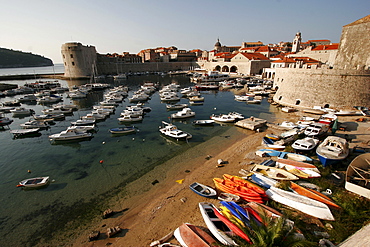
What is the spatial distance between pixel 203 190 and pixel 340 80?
3101 centimetres

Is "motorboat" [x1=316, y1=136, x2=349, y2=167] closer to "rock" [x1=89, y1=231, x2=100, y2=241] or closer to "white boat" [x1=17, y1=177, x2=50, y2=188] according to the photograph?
"rock" [x1=89, y1=231, x2=100, y2=241]

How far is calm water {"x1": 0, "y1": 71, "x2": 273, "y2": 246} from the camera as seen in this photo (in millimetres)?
11578

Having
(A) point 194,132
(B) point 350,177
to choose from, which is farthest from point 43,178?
(B) point 350,177

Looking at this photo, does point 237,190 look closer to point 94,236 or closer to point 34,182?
point 94,236

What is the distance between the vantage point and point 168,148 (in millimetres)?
20516

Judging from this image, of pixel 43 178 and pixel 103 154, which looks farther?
pixel 103 154

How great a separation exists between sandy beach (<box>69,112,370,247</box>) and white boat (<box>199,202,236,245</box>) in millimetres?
742

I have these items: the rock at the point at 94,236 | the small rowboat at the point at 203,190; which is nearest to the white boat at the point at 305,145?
the small rowboat at the point at 203,190

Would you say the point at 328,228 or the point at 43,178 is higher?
the point at 328,228

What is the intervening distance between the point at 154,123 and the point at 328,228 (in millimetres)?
23802

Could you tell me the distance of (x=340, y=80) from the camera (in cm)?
2888

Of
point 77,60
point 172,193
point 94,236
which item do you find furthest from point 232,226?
point 77,60

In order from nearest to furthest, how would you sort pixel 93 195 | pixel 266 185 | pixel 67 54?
pixel 266 185, pixel 93 195, pixel 67 54

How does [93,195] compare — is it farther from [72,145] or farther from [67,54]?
[67,54]
